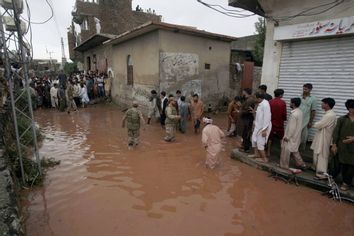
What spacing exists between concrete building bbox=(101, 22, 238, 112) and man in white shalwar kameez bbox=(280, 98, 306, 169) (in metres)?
6.72

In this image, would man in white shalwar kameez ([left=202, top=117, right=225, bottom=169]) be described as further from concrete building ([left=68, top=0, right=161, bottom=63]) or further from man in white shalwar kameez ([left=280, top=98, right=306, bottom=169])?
concrete building ([left=68, top=0, right=161, bottom=63])

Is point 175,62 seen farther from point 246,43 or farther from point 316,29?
point 246,43

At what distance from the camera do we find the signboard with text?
17.5 feet

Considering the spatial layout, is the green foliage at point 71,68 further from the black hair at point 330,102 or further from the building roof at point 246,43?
the black hair at point 330,102

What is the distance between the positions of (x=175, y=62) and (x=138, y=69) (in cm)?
258

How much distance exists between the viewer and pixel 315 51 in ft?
20.3

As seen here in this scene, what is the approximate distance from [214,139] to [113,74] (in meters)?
12.7

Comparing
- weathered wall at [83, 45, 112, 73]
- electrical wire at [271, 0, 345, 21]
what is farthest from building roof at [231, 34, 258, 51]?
electrical wire at [271, 0, 345, 21]

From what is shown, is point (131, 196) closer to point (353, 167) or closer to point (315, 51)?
point (353, 167)

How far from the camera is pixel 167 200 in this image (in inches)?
188

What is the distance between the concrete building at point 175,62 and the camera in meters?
11.3

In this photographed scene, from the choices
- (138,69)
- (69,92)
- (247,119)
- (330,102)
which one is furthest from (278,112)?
(69,92)

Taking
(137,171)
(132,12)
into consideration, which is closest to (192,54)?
(137,171)

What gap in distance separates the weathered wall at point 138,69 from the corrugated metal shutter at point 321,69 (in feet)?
19.9
